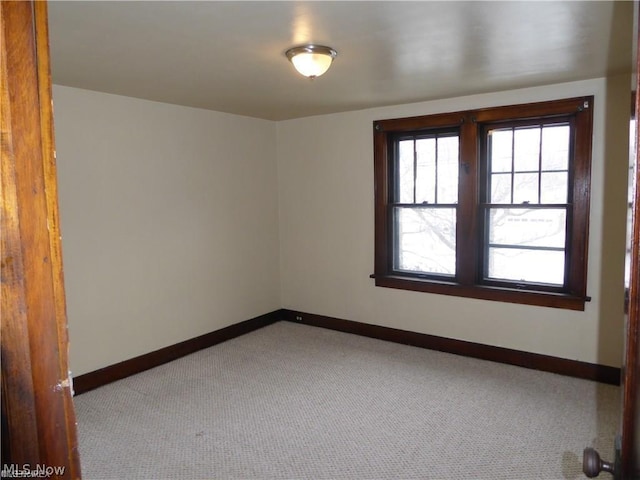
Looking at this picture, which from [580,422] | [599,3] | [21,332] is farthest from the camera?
[580,422]

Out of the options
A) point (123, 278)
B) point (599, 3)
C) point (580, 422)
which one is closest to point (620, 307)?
point (580, 422)

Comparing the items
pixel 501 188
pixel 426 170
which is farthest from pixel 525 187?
pixel 426 170

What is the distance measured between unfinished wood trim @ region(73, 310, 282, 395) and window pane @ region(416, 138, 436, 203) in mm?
2186

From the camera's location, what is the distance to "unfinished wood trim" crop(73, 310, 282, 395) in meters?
3.58

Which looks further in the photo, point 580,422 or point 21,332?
point 580,422

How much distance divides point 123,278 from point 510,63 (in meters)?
3.30

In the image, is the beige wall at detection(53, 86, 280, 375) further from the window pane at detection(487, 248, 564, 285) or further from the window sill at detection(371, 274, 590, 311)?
the window pane at detection(487, 248, 564, 285)

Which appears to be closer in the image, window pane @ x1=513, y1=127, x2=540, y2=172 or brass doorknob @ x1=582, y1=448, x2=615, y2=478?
brass doorknob @ x1=582, y1=448, x2=615, y2=478

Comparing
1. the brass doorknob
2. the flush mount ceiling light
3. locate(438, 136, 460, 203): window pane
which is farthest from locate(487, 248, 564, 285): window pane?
the brass doorknob

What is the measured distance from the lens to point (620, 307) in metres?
3.40

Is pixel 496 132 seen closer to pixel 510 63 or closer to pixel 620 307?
pixel 510 63

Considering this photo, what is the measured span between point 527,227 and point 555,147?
0.68 m

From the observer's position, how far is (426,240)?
4.49 m

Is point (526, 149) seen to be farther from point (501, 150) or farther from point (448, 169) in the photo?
point (448, 169)
